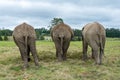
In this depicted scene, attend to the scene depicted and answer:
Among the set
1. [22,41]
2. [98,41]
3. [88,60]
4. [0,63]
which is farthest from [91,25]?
[0,63]

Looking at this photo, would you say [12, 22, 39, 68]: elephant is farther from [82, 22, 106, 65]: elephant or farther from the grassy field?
[82, 22, 106, 65]: elephant

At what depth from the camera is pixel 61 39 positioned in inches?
738

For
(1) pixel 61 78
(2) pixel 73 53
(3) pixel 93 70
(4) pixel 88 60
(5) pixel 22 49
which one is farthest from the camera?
(2) pixel 73 53

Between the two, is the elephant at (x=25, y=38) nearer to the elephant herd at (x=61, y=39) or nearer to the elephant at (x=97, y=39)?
the elephant herd at (x=61, y=39)

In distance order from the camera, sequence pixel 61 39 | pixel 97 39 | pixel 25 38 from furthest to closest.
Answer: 1. pixel 61 39
2. pixel 97 39
3. pixel 25 38

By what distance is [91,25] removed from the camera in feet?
60.0

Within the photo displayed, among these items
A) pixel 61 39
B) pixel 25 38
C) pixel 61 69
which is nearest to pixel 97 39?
pixel 61 39

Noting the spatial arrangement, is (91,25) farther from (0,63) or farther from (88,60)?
(0,63)

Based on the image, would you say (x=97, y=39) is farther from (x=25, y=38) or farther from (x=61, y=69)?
(x=25, y=38)

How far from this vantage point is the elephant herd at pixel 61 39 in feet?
56.3

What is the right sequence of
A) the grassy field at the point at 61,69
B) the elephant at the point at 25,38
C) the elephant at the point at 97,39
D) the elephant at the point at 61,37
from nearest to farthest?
1. the grassy field at the point at 61,69
2. the elephant at the point at 25,38
3. the elephant at the point at 97,39
4. the elephant at the point at 61,37

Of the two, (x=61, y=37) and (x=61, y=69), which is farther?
(x=61, y=37)

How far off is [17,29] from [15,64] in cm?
177

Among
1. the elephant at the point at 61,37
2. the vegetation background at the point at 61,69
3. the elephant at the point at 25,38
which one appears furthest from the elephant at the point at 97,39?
the elephant at the point at 25,38
